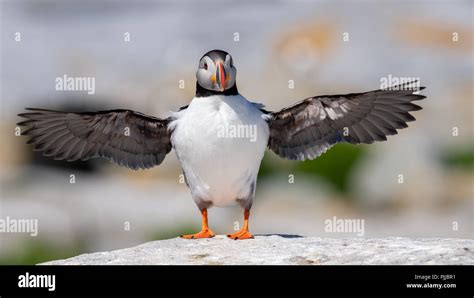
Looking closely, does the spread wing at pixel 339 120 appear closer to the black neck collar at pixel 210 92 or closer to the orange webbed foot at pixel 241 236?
the black neck collar at pixel 210 92

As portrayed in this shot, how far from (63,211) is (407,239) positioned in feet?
31.6

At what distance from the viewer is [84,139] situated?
10.1m

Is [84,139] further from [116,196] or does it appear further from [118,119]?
[116,196]

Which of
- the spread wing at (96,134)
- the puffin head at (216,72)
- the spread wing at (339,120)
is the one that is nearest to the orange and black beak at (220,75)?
the puffin head at (216,72)

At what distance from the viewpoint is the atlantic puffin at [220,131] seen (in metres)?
9.18

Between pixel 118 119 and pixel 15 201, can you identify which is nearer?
pixel 118 119

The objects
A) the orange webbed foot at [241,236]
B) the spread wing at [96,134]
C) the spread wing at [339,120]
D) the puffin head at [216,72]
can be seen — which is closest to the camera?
the puffin head at [216,72]

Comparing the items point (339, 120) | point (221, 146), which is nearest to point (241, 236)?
point (221, 146)

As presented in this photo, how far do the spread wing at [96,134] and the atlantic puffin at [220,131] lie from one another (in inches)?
0.4

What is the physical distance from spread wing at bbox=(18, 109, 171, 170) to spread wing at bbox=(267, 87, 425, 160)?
1.24m

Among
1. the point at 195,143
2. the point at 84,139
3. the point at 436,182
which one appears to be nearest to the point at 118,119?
the point at 84,139

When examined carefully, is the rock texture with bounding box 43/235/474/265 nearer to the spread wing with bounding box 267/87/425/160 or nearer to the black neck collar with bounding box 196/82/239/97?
the spread wing with bounding box 267/87/425/160

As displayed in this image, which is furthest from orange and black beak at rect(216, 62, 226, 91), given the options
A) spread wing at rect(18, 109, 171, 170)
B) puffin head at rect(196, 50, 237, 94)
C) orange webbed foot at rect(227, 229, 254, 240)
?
orange webbed foot at rect(227, 229, 254, 240)
